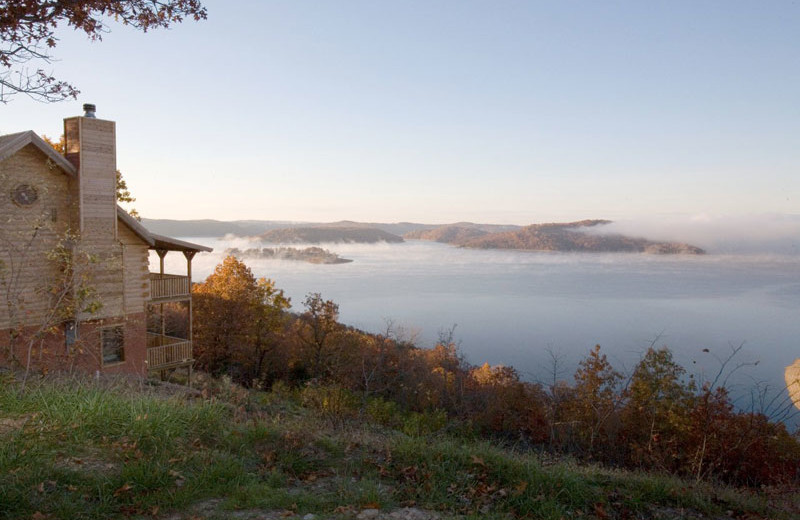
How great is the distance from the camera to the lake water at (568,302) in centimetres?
4247

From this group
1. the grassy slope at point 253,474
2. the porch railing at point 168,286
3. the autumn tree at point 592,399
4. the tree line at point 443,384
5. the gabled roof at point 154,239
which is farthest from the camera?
the autumn tree at point 592,399

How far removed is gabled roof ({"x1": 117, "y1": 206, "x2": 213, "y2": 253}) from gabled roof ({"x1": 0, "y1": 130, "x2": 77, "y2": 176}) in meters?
2.05

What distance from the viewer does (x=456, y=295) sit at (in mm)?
84250

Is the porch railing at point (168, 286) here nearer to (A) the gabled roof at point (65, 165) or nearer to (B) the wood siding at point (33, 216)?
(A) the gabled roof at point (65, 165)

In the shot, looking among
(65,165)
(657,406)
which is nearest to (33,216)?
(65,165)

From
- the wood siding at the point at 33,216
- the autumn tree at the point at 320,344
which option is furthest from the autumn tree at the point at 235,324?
the wood siding at the point at 33,216

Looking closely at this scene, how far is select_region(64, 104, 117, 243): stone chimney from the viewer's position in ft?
47.0

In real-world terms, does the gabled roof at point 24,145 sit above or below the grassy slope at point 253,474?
above

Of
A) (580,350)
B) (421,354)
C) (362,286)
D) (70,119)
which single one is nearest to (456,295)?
(362,286)

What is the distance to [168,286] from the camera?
1797cm

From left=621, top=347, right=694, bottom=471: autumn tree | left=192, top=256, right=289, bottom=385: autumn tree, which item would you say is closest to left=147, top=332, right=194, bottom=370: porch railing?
left=192, top=256, right=289, bottom=385: autumn tree

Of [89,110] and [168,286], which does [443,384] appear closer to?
[168,286]

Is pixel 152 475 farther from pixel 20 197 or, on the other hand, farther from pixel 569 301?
pixel 569 301

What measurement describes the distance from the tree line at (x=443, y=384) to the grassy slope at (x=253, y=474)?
1143 centimetres
